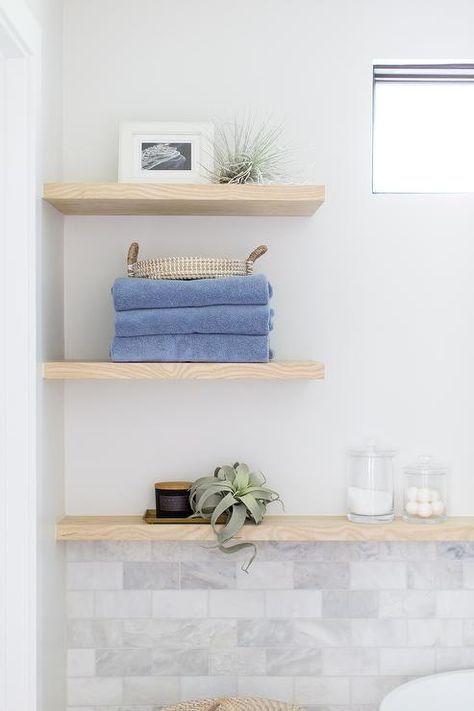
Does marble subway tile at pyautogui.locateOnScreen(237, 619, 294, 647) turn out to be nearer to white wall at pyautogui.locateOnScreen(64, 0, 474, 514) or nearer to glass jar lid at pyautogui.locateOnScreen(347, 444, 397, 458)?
white wall at pyautogui.locateOnScreen(64, 0, 474, 514)

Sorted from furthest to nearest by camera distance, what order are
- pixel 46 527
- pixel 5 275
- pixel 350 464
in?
pixel 350 464
pixel 46 527
pixel 5 275

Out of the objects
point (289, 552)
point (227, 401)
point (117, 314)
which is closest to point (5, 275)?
point (117, 314)

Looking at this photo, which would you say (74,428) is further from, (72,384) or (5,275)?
(5,275)

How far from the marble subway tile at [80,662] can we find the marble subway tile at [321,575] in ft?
1.83

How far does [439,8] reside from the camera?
6.98 feet

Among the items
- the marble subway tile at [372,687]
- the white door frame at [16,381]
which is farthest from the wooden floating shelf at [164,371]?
the marble subway tile at [372,687]

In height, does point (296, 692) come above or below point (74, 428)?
below

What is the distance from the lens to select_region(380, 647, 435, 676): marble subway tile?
214 cm

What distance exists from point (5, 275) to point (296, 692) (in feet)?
4.18

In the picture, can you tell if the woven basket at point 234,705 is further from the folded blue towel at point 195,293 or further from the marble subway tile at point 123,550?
the folded blue towel at point 195,293

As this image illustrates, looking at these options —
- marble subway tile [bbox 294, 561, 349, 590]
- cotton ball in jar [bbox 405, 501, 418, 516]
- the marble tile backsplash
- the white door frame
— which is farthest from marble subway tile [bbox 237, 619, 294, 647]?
the white door frame

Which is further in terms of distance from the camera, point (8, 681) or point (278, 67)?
point (278, 67)

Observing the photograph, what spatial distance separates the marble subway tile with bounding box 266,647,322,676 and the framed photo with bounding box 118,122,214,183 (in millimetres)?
1207

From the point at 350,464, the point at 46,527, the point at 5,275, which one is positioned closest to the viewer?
the point at 5,275
